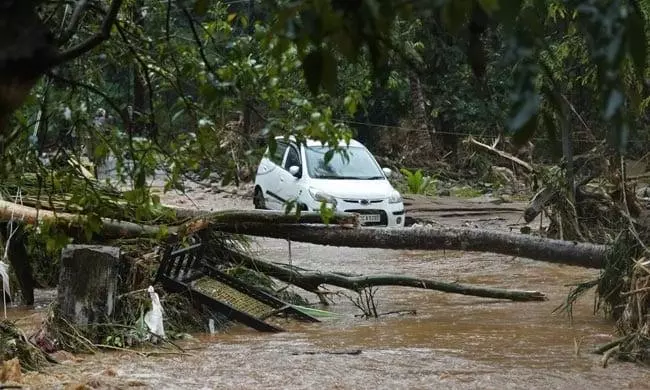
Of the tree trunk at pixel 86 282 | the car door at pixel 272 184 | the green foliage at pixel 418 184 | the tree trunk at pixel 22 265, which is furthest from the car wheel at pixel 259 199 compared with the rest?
the tree trunk at pixel 86 282

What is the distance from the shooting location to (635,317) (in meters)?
7.70

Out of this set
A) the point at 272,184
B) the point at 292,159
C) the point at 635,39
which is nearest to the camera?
the point at 635,39

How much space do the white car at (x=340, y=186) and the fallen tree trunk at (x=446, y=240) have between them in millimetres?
5725

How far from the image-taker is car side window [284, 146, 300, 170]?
16.9 meters

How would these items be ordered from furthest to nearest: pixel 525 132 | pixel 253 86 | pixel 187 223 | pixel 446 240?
1. pixel 446 240
2. pixel 187 223
3. pixel 253 86
4. pixel 525 132

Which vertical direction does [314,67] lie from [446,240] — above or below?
above

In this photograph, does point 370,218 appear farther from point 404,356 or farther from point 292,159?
point 404,356

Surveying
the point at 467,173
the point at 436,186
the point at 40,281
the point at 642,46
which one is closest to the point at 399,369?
the point at 40,281

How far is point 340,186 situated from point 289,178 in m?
1.07

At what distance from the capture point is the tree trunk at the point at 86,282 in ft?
25.8

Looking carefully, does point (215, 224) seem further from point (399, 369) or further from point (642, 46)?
point (642, 46)

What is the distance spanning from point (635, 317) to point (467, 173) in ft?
62.0

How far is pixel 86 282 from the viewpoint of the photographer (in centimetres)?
791

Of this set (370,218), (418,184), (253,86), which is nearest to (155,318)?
(253,86)
